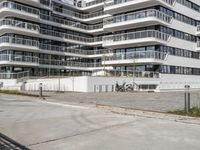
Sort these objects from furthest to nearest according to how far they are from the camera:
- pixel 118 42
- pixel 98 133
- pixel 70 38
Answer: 1. pixel 70 38
2. pixel 118 42
3. pixel 98 133

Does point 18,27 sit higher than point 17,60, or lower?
higher

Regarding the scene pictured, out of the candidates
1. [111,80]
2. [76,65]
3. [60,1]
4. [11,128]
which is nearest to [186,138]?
[11,128]

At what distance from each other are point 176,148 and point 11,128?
6360 mm

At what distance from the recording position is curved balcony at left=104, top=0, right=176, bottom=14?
155ft

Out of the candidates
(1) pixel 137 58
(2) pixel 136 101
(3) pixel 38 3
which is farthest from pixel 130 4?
(2) pixel 136 101

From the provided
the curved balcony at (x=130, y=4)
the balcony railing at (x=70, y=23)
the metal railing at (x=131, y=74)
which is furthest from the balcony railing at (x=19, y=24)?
the metal railing at (x=131, y=74)

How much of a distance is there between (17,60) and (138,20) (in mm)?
21026

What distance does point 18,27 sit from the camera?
4859 centimetres

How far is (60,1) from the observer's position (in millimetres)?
62656

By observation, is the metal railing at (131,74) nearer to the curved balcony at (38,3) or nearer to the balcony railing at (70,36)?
the balcony railing at (70,36)

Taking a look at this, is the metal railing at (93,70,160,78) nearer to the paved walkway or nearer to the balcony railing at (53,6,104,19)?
the paved walkway

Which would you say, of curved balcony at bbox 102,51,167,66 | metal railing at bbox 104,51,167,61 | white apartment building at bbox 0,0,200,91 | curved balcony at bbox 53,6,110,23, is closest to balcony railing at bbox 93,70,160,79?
white apartment building at bbox 0,0,200,91

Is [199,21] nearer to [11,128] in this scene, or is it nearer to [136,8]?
[136,8]

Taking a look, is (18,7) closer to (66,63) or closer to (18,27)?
(18,27)
